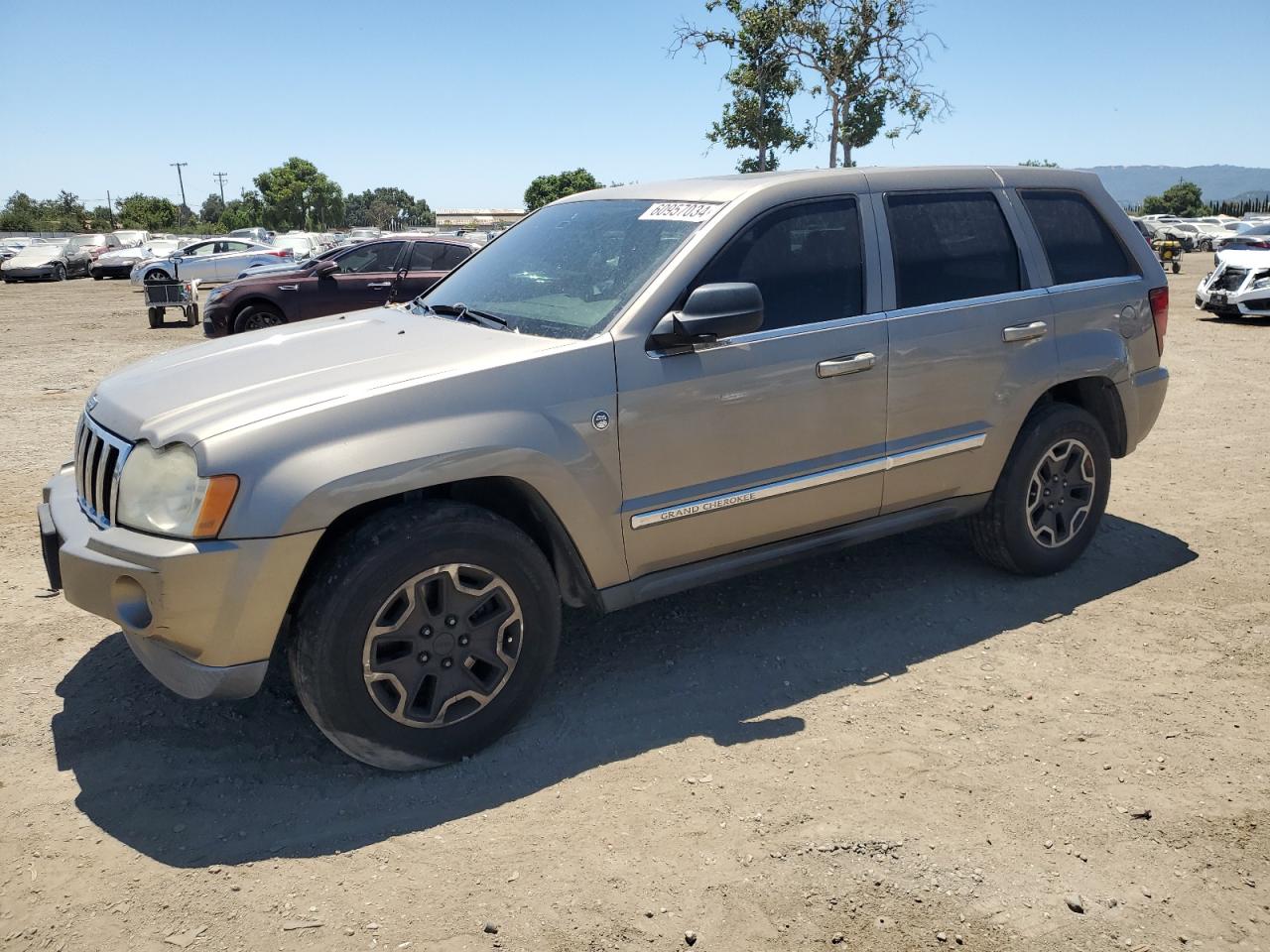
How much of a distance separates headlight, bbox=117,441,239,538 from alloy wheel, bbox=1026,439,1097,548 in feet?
11.7

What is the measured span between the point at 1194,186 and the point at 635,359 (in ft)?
283

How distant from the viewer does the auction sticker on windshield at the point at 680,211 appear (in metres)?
3.95

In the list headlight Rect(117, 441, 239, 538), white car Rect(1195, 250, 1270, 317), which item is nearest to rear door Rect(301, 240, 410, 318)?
headlight Rect(117, 441, 239, 538)

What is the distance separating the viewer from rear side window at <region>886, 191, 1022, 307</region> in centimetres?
432

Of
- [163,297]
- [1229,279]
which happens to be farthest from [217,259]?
[1229,279]

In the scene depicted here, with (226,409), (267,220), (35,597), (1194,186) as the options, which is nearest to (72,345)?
(35,597)

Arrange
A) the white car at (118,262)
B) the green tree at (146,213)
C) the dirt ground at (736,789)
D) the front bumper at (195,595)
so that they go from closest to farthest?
the dirt ground at (736,789), the front bumper at (195,595), the white car at (118,262), the green tree at (146,213)

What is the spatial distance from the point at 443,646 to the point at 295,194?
324 ft

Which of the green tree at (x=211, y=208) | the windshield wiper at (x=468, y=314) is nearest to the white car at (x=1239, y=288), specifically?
the windshield wiper at (x=468, y=314)

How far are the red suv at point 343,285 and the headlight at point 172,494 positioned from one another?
34.1ft

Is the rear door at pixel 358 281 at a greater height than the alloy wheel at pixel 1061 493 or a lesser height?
greater

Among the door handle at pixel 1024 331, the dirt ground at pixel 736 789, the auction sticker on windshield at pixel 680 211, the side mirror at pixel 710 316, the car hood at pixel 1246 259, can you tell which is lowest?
the dirt ground at pixel 736 789

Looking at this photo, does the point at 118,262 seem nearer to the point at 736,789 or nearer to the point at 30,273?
the point at 30,273

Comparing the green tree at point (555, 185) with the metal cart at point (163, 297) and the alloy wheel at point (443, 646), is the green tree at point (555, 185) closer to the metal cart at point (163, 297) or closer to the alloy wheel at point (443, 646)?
the metal cart at point (163, 297)
